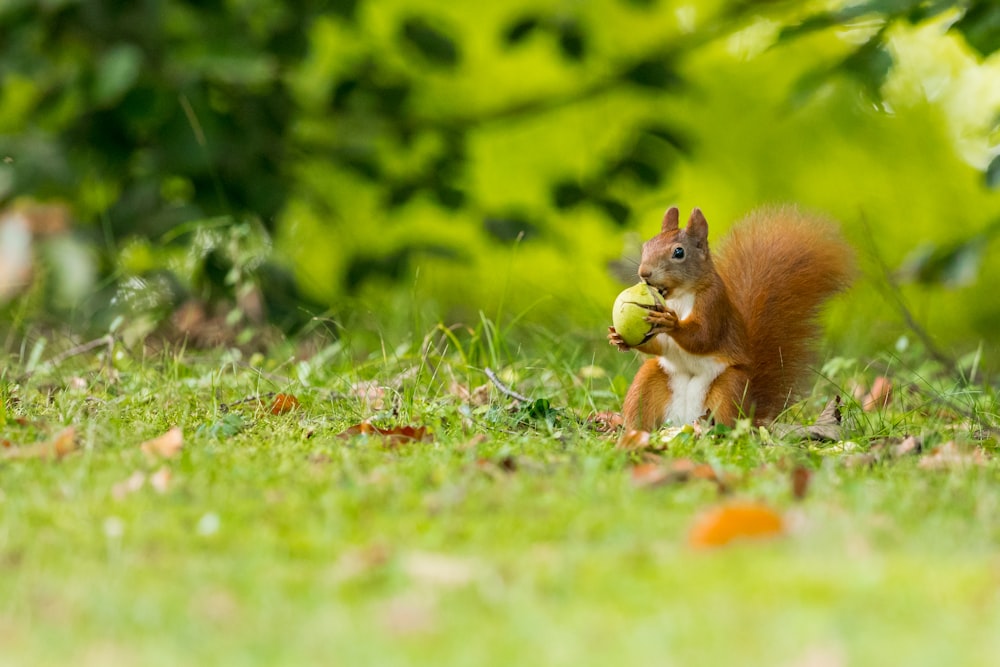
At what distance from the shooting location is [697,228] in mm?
2996

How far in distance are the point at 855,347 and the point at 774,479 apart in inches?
86.5

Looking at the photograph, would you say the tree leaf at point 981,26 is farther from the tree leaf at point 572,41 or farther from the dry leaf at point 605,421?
the tree leaf at point 572,41

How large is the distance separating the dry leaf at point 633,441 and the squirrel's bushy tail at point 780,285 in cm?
42

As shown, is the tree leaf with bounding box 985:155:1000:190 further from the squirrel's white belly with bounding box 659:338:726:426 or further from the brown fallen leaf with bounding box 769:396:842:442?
the squirrel's white belly with bounding box 659:338:726:426

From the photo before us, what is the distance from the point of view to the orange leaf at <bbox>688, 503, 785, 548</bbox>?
1.75 m

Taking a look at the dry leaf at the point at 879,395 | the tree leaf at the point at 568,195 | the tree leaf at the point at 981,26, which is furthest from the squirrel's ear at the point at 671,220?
the tree leaf at the point at 568,195

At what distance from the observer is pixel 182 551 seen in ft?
5.89

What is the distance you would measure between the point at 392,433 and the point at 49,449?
0.72 metres

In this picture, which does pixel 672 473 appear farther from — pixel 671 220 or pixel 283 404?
pixel 283 404

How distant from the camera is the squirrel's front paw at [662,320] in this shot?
2.77 metres

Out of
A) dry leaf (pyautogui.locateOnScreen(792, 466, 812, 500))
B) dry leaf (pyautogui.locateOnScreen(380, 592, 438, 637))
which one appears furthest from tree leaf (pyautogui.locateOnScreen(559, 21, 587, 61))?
dry leaf (pyautogui.locateOnScreen(380, 592, 438, 637))

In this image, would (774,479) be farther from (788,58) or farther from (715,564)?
(788,58)

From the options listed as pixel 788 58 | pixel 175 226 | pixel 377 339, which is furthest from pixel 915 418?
pixel 788 58

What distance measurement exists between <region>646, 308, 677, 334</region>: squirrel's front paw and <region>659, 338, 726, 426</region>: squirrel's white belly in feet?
0.27
